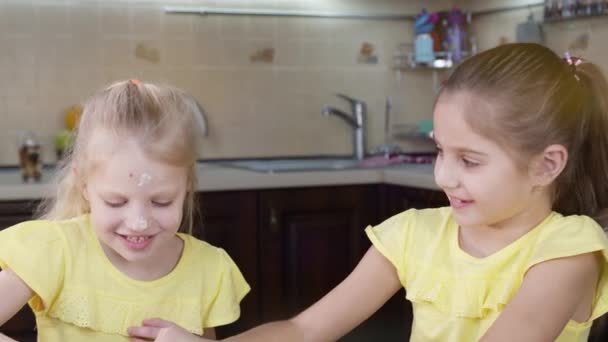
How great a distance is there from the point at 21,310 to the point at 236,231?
28.4 inches

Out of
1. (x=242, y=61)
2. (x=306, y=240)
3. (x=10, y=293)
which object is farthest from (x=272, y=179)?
(x=10, y=293)

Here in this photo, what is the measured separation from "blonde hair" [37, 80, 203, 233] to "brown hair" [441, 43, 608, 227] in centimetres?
39

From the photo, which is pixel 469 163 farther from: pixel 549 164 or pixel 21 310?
pixel 21 310

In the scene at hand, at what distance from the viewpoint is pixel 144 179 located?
1.23 m

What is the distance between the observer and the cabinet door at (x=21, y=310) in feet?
8.73

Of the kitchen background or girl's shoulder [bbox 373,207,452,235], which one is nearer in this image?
girl's shoulder [bbox 373,207,452,235]

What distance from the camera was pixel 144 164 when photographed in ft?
4.07

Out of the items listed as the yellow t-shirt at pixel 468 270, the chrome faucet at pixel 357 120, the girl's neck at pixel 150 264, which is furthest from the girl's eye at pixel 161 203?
the chrome faucet at pixel 357 120

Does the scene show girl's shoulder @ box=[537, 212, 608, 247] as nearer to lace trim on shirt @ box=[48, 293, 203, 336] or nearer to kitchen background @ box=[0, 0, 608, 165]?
lace trim on shirt @ box=[48, 293, 203, 336]

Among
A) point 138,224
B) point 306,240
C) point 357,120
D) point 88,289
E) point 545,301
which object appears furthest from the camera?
point 357,120

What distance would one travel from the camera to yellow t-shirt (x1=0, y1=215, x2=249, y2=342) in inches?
49.9

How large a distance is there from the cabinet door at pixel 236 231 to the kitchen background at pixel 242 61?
0.53 metres

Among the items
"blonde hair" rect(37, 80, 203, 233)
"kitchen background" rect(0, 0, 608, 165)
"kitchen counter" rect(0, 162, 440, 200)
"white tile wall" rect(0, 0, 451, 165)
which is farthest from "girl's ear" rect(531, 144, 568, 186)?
"white tile wall" rect(0, 0, 451, 165)

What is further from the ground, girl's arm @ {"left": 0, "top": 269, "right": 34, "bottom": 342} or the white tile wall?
the white tile wall
